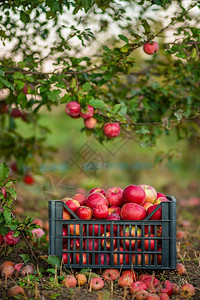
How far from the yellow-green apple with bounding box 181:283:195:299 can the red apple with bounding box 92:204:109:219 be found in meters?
0.48

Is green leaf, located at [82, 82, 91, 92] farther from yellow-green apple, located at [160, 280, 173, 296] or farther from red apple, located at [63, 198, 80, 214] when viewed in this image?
yellow-green apple, located at [160, 280, 173, 296]

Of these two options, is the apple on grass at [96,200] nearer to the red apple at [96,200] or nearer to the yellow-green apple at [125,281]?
the red apple at [96,200]

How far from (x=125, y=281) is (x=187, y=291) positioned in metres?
0.28

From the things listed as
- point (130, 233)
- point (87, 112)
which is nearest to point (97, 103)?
point (87, 112)

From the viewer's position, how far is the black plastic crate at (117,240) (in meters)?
1.79

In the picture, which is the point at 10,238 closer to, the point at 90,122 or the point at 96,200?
the point at 96,200

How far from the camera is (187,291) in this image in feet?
5.60

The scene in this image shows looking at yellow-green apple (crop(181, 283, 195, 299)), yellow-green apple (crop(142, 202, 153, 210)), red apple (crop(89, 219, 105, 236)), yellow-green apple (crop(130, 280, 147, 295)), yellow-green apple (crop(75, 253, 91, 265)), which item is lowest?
yellow-green apple (crop(181, 283, 195, 299))

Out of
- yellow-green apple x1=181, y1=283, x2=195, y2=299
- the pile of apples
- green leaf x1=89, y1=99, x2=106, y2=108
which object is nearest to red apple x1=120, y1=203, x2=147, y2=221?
the pile of apples

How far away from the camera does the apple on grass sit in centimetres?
189

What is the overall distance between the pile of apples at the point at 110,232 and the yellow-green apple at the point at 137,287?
0.12 m

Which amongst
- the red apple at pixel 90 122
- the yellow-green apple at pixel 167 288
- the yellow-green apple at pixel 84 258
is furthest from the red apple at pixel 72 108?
the yellow-green apple at pixel 167 288

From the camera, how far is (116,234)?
1.85 metres

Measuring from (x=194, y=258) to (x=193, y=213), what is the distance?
1.91 metres
